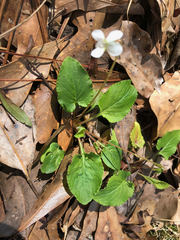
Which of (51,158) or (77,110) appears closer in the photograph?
(51,158)

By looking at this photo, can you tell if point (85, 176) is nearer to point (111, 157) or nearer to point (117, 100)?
point (111, 157)

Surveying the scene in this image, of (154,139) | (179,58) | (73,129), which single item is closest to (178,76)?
(179,58)

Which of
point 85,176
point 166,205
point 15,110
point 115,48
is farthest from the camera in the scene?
point 166,205

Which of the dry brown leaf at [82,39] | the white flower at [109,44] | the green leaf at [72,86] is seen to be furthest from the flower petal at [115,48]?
the dry brown leaf at [82,39]

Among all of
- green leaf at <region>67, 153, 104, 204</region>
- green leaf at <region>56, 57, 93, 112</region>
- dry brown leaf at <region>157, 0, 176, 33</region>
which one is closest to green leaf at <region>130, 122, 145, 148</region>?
green leaf at <region>67, 153, 104, 204</region>

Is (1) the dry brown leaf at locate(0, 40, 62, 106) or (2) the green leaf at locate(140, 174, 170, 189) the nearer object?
(1) the dry brown leaf at locate(0, 40, 62, 106)

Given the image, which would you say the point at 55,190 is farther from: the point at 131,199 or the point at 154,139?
the point at 154,139

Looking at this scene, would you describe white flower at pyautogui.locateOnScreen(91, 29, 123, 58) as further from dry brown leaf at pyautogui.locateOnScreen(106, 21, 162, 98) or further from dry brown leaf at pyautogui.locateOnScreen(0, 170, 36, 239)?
dry brown leaf at pyautogui.locateOnScreen(0, 170, 36, 239)

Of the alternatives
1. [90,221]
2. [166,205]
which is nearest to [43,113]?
[90,221]
